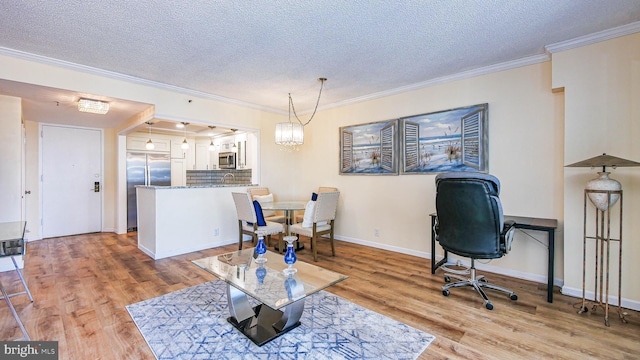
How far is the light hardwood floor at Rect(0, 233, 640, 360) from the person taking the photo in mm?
1915

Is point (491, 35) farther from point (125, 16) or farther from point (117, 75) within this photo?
point (117, 75)

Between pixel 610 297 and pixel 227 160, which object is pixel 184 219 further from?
pixel 610 297

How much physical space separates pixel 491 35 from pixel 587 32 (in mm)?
839

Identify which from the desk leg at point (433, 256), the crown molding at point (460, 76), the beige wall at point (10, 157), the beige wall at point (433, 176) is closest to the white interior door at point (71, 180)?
the beige wall at point (10, 157)

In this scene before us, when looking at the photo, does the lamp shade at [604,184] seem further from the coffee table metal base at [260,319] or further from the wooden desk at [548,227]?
the coffee table metal base at [260,319]

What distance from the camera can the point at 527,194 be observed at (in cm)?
318

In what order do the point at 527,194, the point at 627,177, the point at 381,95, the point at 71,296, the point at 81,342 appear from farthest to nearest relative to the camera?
the point at 381,95
the point at 527,194
the point at 71,296
the point at 627,177
the point at 81,342

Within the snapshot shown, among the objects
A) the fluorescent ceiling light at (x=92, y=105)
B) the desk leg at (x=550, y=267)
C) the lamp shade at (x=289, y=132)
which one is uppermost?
the fluorescent ceiling light at (x=92, y=105)

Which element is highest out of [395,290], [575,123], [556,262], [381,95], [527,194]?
[381,95]

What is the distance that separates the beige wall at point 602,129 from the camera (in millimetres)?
2480

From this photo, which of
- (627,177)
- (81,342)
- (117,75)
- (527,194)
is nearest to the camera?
(81,342)

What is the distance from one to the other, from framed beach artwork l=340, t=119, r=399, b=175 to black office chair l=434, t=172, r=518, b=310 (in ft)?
5.36

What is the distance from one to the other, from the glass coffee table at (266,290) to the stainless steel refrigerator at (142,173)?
445 cm

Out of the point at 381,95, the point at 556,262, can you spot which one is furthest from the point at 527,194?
the point at 381,95
